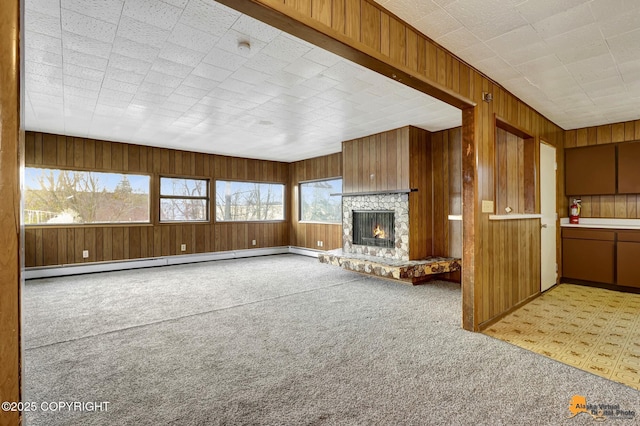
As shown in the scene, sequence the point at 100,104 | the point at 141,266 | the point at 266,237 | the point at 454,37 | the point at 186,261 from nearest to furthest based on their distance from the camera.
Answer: the point at 454,37 < the point at 100,104 < the point at 141,266 < the point at 186,261 < the point at 266,237

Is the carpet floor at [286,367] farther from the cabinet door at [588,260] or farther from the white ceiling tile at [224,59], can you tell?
the white ceiling tile at [224,59]

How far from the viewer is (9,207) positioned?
91 cm

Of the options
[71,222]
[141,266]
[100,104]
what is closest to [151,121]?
[100,104]

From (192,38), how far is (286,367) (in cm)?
263

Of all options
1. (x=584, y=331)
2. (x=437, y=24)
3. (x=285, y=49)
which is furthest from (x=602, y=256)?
(x=285, y=49)

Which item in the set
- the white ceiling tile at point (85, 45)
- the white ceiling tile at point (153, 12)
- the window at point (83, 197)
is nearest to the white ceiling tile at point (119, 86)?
the white ceiling tile at point (85, 45)

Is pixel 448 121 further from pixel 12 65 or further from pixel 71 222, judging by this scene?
pixel 71 222

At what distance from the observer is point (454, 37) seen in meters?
2.36

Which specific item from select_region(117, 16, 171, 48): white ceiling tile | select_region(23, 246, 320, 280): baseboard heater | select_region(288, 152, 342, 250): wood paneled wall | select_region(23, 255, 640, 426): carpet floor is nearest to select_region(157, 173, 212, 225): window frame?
select_region(23, 246, 320, 280): baseboard heater

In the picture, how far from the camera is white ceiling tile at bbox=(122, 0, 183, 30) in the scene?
2031mm

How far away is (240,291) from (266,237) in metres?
3.74

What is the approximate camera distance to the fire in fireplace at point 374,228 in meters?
5.25

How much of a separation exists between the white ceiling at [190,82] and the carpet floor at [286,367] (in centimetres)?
241

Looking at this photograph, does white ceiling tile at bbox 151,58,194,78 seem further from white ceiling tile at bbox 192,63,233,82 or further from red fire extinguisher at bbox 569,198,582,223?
red fire extinguisher at bbox 569,198,582,223
